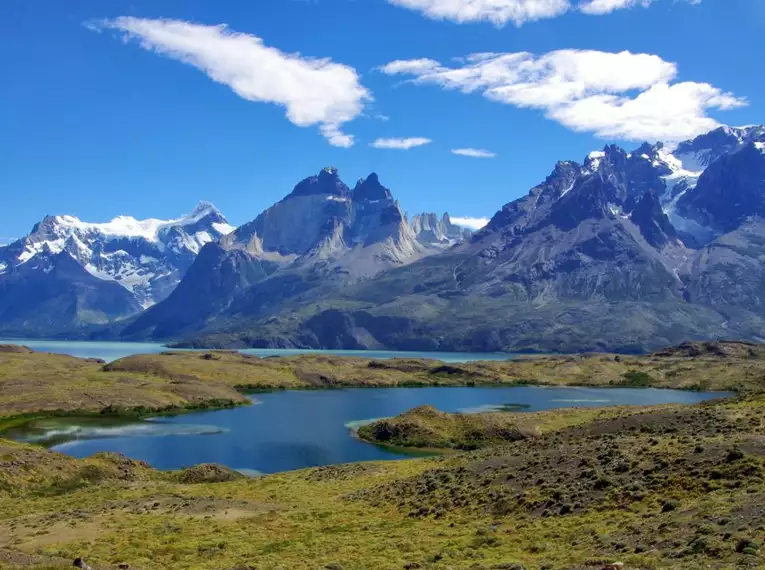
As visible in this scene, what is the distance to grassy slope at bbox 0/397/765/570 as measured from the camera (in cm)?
3553

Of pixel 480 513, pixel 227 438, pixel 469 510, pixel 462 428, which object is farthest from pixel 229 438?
pixel 480 513

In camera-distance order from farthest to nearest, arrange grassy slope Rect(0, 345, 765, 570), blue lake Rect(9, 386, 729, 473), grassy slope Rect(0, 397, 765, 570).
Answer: blue lake Rect(9, 386, 729, 473) < grassy slope Rect(0, 345, 765, 570) < grassy slope Rect(0, 397, 765, 570)

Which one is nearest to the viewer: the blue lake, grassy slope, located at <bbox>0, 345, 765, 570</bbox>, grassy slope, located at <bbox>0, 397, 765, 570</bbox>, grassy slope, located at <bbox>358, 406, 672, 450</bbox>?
grassy slope, located at <bbox>0, 397, 765, 570</bbox>

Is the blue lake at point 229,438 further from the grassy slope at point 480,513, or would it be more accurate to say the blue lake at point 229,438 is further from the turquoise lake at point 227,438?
the grassy slope at point 480,513

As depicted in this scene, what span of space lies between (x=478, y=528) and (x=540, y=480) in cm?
980

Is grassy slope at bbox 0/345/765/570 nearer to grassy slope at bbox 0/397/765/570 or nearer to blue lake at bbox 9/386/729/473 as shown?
grassy slope at bbox 0/397/765/570

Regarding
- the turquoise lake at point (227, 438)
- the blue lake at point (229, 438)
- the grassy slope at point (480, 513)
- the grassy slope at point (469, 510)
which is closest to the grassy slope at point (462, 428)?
the blue lake at point (229, 438)

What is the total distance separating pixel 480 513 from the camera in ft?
162

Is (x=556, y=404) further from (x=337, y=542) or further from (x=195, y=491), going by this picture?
(x=337, y=542)

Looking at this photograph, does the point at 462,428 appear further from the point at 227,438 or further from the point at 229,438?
the point at 227,438

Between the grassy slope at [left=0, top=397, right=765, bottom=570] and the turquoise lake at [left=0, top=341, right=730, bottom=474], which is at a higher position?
the grassy slope at [left=0, top=397, right=765, bottom=570]

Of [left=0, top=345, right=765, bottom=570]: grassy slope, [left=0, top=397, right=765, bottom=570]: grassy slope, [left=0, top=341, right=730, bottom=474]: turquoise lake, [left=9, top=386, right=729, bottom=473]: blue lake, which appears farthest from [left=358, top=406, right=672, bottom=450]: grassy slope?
[left=0, top=397, right=765, bottom=570]: grassy slope

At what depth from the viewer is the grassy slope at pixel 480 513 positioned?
35.5 meters

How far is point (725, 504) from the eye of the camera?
37.5m
